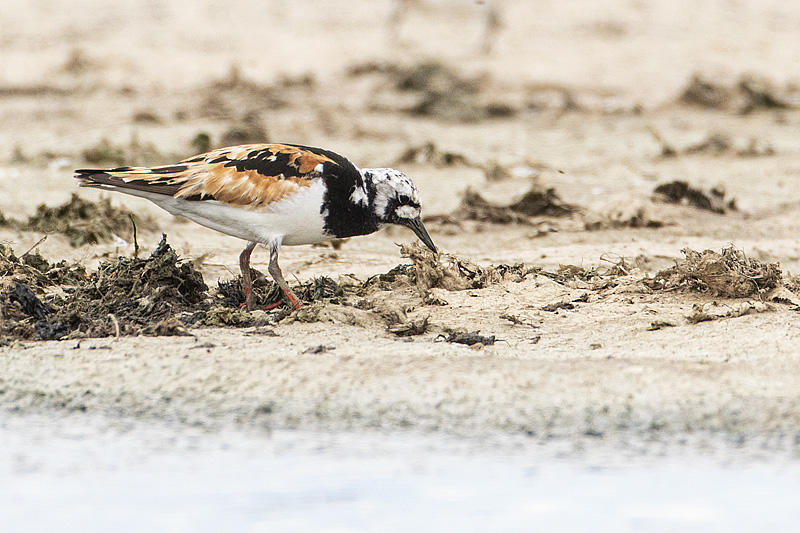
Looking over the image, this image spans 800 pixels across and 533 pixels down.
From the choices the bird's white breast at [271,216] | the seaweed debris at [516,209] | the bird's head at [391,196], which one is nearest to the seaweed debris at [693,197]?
the seaweed debris at [516,209]

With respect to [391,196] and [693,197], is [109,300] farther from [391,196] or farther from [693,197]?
[693,197]

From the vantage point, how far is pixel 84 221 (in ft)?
27.0

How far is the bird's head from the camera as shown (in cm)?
623

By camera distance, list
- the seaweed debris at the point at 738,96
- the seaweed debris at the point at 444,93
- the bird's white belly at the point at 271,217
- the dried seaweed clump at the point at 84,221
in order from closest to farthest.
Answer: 1. the bird's white belly at the point at 271,217
2. the dried seaweed clump at the point at 84,221
3. the seaweed debris at the point at 444,93
4. the seaweed debris at the point at 738,96

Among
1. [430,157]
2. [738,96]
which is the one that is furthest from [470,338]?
[738,96]

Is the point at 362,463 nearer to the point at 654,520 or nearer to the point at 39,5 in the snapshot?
the point at 654,520

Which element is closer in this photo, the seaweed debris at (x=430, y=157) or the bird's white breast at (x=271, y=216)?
the bird's white breast at (x=271, y=216)

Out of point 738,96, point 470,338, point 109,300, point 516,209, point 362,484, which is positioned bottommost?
point 362,484

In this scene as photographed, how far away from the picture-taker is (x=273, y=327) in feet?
19.4

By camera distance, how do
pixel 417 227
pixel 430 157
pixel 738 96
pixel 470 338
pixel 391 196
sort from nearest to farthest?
pixel 470 338 < pixel 391 196 < pixel 417 227 < pixel 430 157 < pixel 738 96

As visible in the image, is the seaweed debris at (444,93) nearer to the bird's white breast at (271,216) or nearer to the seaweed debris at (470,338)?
the bird's white breast at (271,216)

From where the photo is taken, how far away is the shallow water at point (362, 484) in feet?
13.2

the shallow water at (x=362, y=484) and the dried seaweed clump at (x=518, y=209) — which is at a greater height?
the dried seaweed clump at (x=518, y=209)

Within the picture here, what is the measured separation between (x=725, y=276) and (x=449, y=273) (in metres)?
1.56
